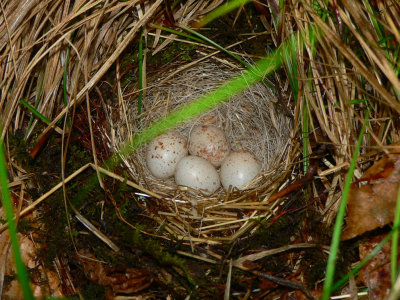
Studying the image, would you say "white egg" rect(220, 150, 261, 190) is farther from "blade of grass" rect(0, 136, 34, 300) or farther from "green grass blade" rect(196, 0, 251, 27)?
"blade of grass" rect(0, 136, 34, 300)

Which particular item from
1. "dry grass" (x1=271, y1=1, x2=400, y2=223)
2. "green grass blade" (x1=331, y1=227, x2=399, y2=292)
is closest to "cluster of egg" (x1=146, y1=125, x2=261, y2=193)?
"dry grass" (x1=271, y1=1, x2=400, y2=223)

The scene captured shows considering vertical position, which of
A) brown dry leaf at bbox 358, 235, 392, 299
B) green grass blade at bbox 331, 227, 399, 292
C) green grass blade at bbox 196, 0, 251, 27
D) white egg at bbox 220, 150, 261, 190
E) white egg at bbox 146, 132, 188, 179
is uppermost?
green grass blade at bbox 196, 0, 251, 27

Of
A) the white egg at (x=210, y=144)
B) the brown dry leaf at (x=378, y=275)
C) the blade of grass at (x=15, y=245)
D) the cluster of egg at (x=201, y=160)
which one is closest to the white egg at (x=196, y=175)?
the cluster of egg at (x=201, y=160)

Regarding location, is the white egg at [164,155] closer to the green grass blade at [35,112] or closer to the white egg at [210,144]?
the white egg at [210,144]

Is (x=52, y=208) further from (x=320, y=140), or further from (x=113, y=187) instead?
(x=320, y=140)

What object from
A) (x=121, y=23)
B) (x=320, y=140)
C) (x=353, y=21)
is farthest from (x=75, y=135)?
(x=353, y=21)
